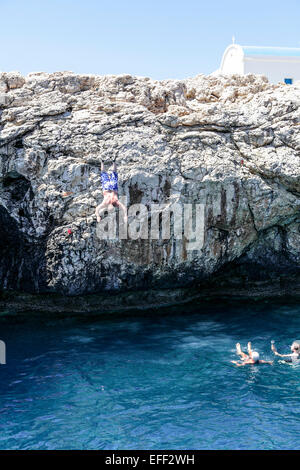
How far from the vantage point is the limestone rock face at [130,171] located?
15547 millimetres

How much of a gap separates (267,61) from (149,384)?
2234cm

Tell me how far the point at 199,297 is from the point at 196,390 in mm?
7258

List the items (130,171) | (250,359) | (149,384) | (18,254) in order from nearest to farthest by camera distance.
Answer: (149,384)
(250,359)
(130,171)
(18,254)

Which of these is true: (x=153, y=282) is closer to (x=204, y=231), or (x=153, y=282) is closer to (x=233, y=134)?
(x=204, y=231)

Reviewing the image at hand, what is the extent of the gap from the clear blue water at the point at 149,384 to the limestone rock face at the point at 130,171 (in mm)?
2010

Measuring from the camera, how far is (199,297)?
1850 cm

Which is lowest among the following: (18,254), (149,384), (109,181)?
(149,384)

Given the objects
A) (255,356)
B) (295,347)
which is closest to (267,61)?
(295,347)

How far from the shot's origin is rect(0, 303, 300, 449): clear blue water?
9531mm

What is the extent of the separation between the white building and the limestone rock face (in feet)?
37.1

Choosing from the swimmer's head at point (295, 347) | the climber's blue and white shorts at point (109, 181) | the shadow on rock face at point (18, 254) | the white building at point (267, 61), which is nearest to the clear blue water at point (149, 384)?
the swimmer's head at point (295, 347)

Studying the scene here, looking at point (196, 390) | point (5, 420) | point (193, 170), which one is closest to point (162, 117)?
point (193, 170)

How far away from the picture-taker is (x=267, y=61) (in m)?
27.4

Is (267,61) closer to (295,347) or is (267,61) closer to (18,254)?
(18,254)
